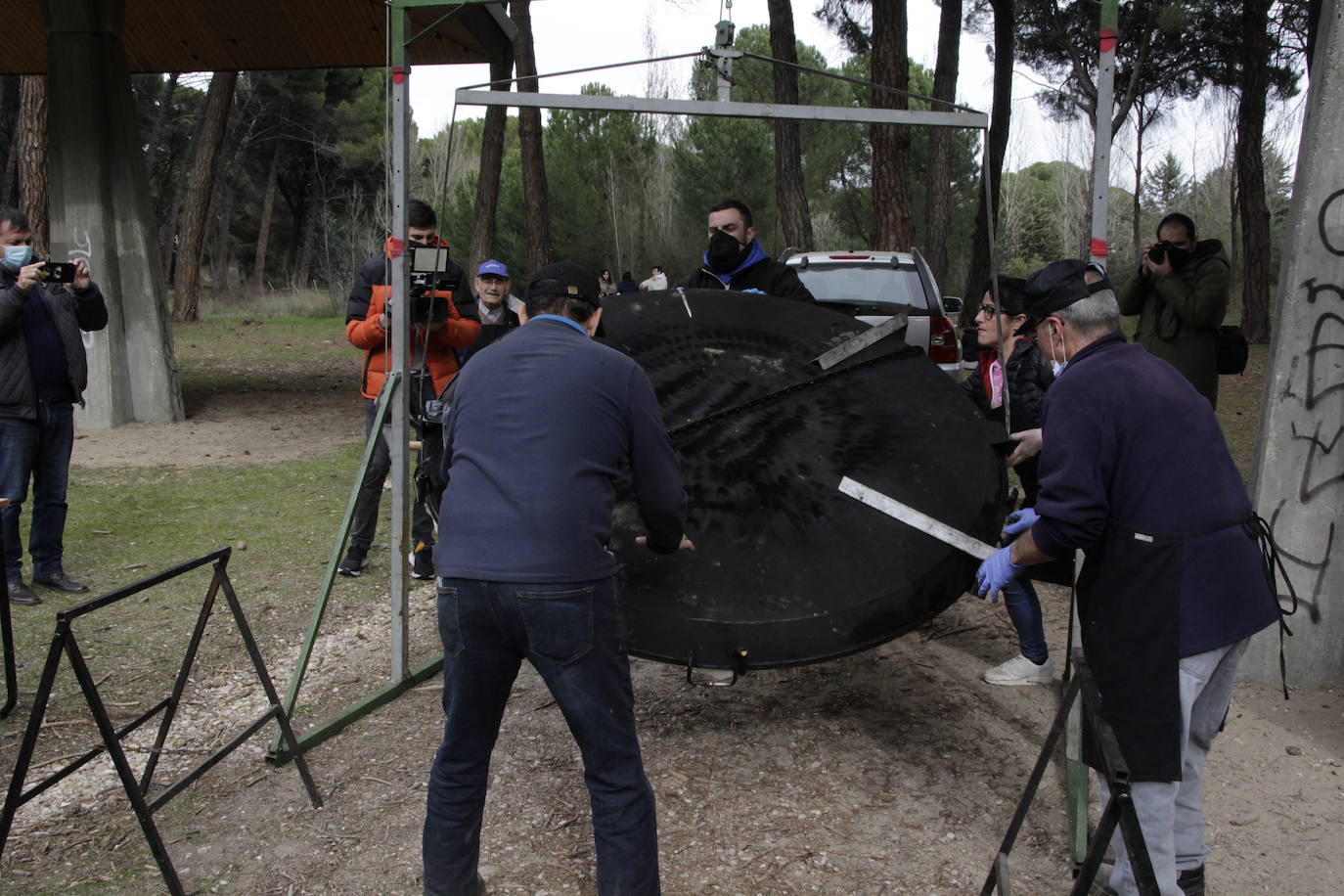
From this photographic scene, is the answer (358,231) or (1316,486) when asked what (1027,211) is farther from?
(1316,486)

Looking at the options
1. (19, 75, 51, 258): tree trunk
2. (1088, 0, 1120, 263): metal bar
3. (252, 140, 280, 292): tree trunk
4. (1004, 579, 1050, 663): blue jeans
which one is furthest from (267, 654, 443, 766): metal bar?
(252, 140, 280, 292): tree trunk

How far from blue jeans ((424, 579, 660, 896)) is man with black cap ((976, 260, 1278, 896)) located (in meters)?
1.10

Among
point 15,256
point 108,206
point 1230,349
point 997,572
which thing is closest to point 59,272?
point 15,256

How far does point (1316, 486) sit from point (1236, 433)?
19.6ft

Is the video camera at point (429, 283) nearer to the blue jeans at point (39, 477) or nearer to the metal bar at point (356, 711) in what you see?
the metal bar at point (356, 711)

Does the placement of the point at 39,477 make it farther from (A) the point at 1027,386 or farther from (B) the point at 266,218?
Answer: (B) the point at 266,218

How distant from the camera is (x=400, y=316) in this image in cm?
420

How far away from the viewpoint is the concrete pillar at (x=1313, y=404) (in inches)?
177

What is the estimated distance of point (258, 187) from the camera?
44.0 m

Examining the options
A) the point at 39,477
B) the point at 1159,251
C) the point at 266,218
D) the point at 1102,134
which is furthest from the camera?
the point at 266,218

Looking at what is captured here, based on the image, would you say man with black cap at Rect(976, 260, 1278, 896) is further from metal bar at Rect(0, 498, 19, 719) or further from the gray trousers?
metal bar at Rect(0, 498, 19, 719)

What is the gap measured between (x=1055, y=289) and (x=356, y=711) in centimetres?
305

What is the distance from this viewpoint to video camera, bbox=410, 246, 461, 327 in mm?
4242

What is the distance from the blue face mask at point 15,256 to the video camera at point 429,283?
6.27 ft
